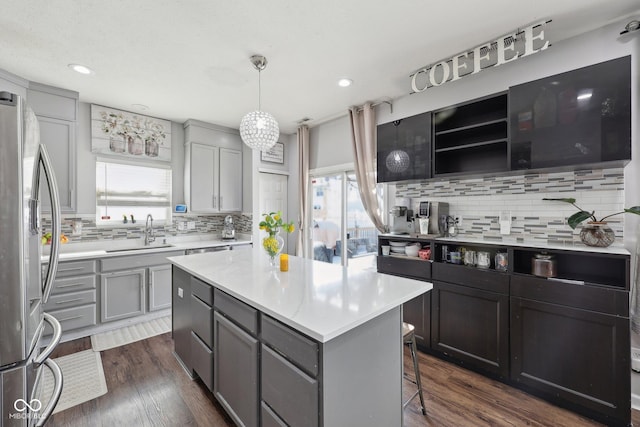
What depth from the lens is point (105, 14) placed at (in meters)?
1.92

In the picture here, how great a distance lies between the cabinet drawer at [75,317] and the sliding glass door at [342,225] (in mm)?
2911

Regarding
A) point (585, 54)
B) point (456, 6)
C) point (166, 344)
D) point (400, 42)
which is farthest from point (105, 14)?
point (585, 54)

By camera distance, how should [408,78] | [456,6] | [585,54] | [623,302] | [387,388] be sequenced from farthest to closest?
[408,78] → [585,54] → [456,6] → [623,302] → [387,388]

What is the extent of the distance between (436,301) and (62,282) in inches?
151

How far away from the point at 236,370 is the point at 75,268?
2.59 m

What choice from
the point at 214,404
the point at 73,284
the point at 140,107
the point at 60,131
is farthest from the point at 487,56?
the point at 73,284

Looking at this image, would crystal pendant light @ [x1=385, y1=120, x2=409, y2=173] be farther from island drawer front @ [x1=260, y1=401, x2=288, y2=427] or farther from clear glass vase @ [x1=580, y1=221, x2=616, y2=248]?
island drawer front @ [x1=260, y1=401, x2=288, y2=427]

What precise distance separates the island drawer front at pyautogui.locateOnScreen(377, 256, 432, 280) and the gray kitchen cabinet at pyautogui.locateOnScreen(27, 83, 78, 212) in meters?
3.59

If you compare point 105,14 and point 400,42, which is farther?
point 400,42

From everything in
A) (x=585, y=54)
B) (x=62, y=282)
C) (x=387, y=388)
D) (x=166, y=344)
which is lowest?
(x=166, y=344)

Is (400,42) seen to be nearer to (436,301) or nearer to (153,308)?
(436,301)

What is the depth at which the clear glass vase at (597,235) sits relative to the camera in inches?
76.7

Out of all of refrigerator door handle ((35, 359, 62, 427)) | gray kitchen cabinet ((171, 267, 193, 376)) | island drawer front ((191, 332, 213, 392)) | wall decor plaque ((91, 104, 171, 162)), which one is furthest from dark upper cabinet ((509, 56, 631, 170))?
wall decor plaque ((91, 104, 171, 162))

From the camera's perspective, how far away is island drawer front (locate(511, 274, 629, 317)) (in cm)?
176
